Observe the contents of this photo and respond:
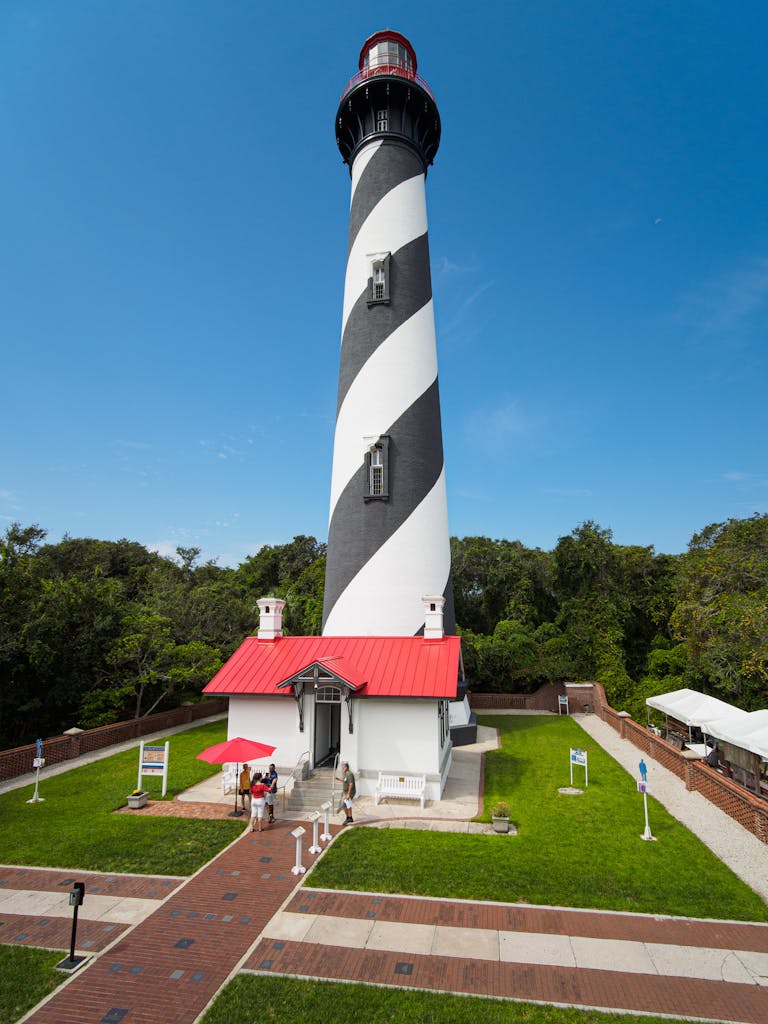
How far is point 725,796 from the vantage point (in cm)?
1364

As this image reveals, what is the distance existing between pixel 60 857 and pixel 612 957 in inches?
376

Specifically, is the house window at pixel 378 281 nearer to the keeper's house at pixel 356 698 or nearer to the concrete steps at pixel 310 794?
the keeper's house at pixel 356 698

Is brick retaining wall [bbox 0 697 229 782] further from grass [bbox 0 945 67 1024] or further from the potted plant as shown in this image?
the potted plant

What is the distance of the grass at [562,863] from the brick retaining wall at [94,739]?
10534mm

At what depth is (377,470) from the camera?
19.2 meters

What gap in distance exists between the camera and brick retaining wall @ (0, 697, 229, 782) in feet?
54.0

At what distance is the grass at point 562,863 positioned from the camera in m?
9.28

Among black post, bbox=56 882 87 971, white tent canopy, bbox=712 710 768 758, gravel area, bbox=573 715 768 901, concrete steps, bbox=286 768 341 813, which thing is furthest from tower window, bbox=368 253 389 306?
black post, bbox=56 882 87 971

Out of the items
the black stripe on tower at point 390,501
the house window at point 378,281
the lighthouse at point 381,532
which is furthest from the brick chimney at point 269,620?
the house window at point 378,281

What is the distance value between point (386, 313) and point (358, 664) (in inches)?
459

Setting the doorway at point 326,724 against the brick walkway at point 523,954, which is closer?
the brick walkway at point 523,954

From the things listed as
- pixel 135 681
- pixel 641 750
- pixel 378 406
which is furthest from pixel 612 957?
pixel 135 681

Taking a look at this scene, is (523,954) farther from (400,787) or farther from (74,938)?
(400,787)

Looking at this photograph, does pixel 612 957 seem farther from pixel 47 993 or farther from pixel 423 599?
pixel 423 599
